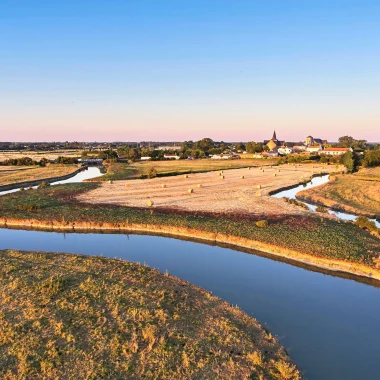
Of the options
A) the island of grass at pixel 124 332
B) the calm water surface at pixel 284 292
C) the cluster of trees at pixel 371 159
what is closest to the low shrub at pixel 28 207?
the calm water surface at pixel 284 292

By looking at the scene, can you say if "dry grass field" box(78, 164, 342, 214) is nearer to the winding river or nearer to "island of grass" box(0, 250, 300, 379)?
the winding river

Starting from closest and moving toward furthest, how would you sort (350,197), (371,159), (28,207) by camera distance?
(28,207) → (350,197) → (371,159)

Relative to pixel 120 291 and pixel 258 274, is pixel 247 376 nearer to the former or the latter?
pixel 120 291

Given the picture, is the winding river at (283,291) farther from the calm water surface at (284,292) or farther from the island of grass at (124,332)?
the island of grass at (124,332)

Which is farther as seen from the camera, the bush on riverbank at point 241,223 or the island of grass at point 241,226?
the bush on riverbank at point 241,223

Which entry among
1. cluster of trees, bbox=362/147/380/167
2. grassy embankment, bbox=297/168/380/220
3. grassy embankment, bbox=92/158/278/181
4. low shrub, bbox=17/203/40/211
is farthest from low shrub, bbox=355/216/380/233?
cluster of trees, bbox=362/147/380/167

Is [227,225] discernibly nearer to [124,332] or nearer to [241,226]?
[241,226]

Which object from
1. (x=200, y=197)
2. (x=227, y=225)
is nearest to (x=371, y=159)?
(x=200, y=197)
